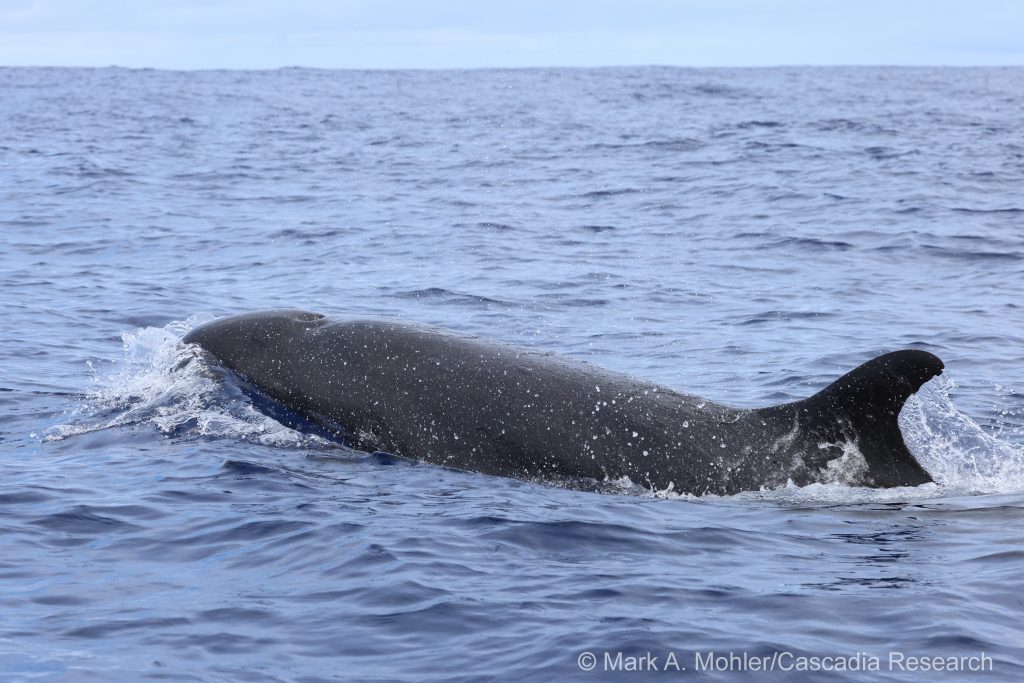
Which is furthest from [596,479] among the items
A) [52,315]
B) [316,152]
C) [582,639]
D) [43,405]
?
[316,152]

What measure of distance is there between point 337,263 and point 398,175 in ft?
47.3

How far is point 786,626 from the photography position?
23.6 feet

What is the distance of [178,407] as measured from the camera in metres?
12.1

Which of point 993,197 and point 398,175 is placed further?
point 398,175

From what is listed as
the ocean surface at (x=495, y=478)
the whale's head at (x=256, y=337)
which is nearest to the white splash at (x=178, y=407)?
the ocean surface at (x=495, y=478)

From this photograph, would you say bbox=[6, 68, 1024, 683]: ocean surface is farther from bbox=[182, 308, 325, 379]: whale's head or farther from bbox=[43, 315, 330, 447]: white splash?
bbox=[182, 308, 325, 379]: whale's head

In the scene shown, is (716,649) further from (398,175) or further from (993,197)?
(398,175)

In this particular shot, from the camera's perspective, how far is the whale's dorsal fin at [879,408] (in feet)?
29.7

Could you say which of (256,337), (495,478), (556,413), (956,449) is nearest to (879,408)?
(556,413)

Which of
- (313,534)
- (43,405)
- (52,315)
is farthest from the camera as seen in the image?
(52,315)

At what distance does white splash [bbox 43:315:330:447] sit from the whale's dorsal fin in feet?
15.0

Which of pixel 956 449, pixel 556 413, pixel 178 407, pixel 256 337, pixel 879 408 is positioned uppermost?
pixel 879 408

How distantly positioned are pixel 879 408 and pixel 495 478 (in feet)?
10.4

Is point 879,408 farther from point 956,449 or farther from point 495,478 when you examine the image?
point 956,449
